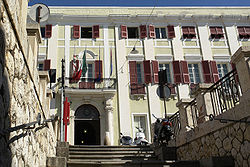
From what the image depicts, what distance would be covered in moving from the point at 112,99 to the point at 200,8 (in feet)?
31.3

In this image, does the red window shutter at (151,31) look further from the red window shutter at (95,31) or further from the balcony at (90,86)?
the balcony at (90,86)

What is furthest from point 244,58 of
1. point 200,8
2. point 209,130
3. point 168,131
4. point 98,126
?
point 200,8

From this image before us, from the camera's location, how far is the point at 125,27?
18.0 m

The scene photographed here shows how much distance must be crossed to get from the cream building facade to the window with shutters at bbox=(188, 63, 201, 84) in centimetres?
6

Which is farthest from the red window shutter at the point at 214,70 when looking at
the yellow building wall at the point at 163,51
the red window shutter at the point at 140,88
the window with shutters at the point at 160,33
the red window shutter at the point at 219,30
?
the red window shutter at the point at 140,88

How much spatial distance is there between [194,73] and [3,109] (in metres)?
16.1

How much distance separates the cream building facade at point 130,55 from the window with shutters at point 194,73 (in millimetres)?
65

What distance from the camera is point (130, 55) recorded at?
56.6 feet

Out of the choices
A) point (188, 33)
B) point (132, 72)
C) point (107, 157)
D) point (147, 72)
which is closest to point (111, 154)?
point (107, 157)

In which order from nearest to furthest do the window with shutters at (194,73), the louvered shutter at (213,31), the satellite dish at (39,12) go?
the satellite dish at (39,12) → the window with shutters at (194,73) → the louvered shutter at (213,31)

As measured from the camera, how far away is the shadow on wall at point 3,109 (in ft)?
7.55

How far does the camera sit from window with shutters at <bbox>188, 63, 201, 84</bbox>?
1720cm

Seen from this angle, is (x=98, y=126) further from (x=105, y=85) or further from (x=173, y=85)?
(x=173, y=85)

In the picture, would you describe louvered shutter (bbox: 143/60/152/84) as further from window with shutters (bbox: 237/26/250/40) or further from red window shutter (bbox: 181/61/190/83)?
window with shutters (bbox: 237/26/250/40)
